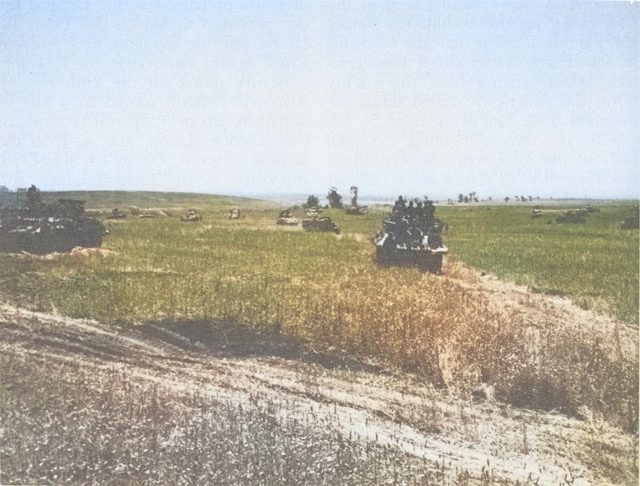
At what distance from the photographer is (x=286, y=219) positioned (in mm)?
5047

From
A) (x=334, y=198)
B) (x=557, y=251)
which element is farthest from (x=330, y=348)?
(x=557, y=251)

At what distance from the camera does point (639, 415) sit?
4.33 metres

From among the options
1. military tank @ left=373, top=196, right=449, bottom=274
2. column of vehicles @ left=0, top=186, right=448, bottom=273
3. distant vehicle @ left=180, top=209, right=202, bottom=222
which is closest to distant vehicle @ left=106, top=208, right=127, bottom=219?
column of vehicles @ left=0, top=186, right=448, bottom=273

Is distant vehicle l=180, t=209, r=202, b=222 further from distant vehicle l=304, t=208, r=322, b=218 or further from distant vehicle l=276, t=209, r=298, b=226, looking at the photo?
distant vehicle l=304, t=208, r=322, b=218

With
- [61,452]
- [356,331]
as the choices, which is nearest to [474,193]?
[356,331]

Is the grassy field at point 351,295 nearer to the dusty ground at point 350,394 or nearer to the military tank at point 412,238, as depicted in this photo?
the dusty ground at point 350,394

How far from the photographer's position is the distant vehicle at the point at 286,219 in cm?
500

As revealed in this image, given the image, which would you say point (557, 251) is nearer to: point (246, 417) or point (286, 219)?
point (286, 219)

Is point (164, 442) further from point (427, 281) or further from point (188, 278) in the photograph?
point (427, 281)

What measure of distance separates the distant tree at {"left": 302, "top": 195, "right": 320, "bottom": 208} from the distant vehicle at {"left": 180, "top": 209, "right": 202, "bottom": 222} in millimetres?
999

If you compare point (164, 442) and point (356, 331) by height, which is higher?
point (356, 331)

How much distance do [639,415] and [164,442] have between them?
394cm

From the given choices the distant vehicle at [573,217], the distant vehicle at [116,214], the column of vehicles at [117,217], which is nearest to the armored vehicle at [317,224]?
the column of vehicles at [117,217]

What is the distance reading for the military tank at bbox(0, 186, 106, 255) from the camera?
4.29m
